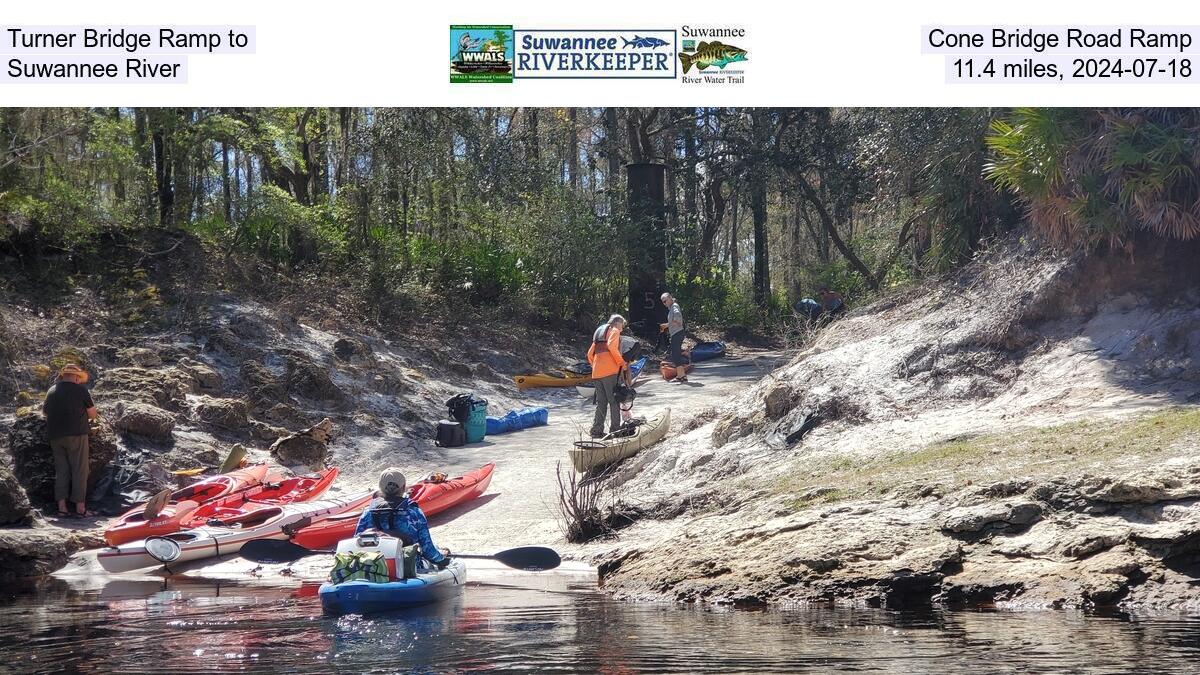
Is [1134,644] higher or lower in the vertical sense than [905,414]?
lower

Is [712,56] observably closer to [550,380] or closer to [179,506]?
[179,506]

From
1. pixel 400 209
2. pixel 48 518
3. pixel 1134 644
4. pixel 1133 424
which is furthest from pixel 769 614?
pixel 400 209

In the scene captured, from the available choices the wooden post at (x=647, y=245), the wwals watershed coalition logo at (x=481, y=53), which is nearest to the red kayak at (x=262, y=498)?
the wwals watershed coalition logo at (x=481, y=53)

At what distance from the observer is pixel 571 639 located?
8336 mm

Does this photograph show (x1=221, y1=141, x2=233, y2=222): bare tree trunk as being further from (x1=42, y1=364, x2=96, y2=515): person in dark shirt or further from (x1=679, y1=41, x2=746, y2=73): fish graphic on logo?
(x1=679, y1=41, x2=746, y2=73): fish graphic on logo

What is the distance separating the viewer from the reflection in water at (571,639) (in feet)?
24.3

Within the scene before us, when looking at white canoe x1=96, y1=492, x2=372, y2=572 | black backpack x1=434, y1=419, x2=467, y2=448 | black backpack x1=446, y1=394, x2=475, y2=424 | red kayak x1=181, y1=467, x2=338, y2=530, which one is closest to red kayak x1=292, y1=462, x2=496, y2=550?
white canoe x1=96, y1=492, x2=372, y2=572

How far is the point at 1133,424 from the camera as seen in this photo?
39.2 feet

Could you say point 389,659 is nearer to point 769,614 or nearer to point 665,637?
point 665,637

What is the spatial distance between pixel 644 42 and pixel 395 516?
5.20 meters

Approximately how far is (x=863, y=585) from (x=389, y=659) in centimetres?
393

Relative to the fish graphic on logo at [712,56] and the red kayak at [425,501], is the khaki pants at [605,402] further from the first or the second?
the fish graphic on logo at [712,56]

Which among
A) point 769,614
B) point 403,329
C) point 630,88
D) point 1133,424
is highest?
point 630,88

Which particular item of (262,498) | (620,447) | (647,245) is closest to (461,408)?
(620,447)
